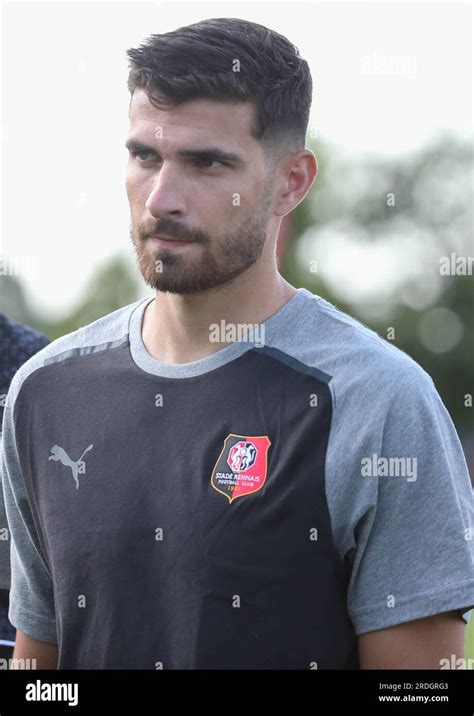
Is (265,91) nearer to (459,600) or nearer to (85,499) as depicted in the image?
(85,499)

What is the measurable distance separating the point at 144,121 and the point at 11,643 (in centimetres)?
159

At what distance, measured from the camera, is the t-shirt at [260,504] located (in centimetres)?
258

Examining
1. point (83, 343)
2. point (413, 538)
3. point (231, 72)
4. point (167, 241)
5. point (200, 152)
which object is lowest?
point (413, 538)

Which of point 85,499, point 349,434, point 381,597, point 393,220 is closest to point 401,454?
point 349,434

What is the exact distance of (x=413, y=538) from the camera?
260cm

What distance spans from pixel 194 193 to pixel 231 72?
31cm

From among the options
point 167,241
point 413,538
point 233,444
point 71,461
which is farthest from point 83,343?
point 413,538

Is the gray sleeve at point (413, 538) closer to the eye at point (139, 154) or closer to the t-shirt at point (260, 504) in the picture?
the t-shirt at point (260, 504)

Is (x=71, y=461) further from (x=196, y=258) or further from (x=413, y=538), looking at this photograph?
(x=413, y=538)

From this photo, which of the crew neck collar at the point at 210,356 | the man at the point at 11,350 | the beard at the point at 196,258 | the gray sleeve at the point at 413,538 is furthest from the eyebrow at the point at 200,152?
the man at the point at 11,350

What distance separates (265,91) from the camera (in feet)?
9.30

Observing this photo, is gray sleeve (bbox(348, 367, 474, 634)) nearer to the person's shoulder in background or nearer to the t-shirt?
the t-shirt

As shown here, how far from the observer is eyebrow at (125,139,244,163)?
2.69 meters

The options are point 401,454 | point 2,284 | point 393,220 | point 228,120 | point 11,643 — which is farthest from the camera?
point 393,220
